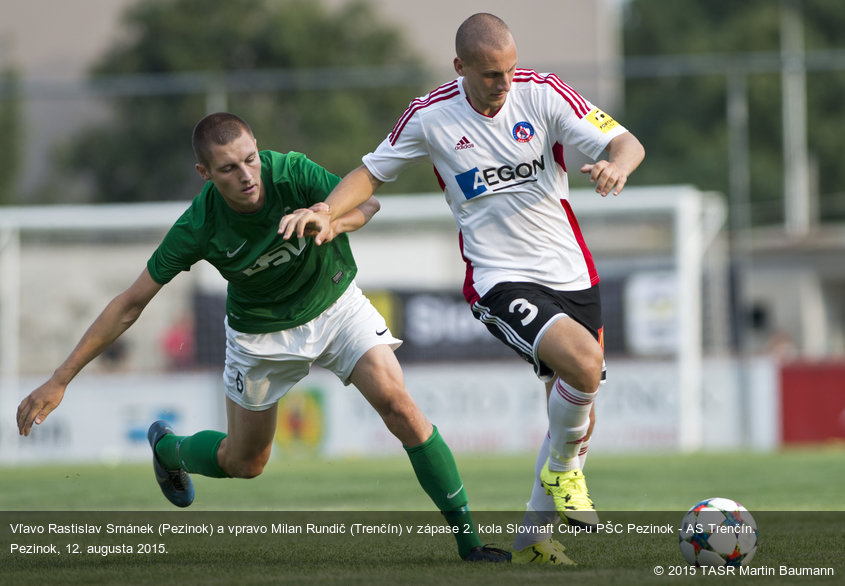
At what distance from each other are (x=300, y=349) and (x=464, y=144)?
134 cm

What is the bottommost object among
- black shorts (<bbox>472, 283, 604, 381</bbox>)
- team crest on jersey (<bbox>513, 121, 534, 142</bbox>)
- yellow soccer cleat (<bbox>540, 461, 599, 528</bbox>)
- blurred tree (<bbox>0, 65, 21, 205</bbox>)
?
yellow soccer cleat (<bbox>540, 461, 599, 528</bbox>)

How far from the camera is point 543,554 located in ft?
18.7

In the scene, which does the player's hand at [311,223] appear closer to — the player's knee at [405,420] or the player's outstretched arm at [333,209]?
the player's outstretched arm at [333,209]

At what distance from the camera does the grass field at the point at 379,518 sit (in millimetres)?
5336

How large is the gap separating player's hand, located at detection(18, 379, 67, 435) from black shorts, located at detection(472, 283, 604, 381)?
2.08 meters

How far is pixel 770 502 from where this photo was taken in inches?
352

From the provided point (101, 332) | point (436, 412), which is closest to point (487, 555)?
point (101, 332)

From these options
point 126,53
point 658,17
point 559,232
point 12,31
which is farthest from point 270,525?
point 658,17

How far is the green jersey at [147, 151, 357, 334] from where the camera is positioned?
234 inches

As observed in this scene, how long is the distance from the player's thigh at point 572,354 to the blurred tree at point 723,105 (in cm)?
3474

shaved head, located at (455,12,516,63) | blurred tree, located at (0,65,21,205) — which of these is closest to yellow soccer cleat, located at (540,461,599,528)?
shaved head, located at (455,12,516,63)

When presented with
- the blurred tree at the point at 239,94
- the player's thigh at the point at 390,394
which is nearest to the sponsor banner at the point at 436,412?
the blurred tree at the point at 239,94

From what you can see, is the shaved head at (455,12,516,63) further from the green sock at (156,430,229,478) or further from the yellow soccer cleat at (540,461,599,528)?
the green sock at (156,430,229,478)

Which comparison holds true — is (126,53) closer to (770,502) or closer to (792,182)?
(792,182)
